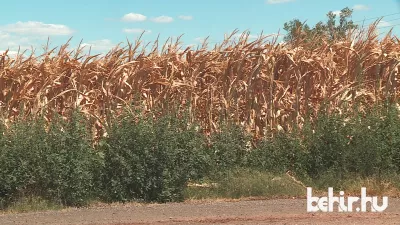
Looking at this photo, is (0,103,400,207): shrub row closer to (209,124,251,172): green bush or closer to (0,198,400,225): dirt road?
(209,124,251,172): green bush

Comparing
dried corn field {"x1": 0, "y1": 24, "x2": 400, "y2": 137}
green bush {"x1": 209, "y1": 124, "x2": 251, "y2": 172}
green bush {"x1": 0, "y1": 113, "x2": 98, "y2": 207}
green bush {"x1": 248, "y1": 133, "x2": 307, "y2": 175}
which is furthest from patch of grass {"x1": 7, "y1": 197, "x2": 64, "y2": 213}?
green bush {"x1": 248, "y1": 133, "x2": 307, "y2": 175}

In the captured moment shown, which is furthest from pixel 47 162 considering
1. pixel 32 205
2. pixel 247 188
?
pixel 247 188

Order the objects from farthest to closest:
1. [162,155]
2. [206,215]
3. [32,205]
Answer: [162,155], [32,205], [206,215]

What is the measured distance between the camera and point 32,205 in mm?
11297

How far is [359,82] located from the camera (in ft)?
45.9

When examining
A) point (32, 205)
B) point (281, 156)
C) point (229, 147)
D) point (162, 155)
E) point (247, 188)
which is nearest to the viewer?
point (32, 205)

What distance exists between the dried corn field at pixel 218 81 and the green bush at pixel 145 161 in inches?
36.1

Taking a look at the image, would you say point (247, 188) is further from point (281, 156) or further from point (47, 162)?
point (47, 162)

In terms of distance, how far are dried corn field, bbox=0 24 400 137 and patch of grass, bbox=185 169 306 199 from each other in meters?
1.48

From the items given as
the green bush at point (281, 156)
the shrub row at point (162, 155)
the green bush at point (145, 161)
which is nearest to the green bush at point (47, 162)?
the shrub row at point (162, 155)

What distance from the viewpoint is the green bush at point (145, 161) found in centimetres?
1177

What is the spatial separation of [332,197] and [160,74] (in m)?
4.47

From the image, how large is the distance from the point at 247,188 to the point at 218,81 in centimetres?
270

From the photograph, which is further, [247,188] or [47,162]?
[247,188]
